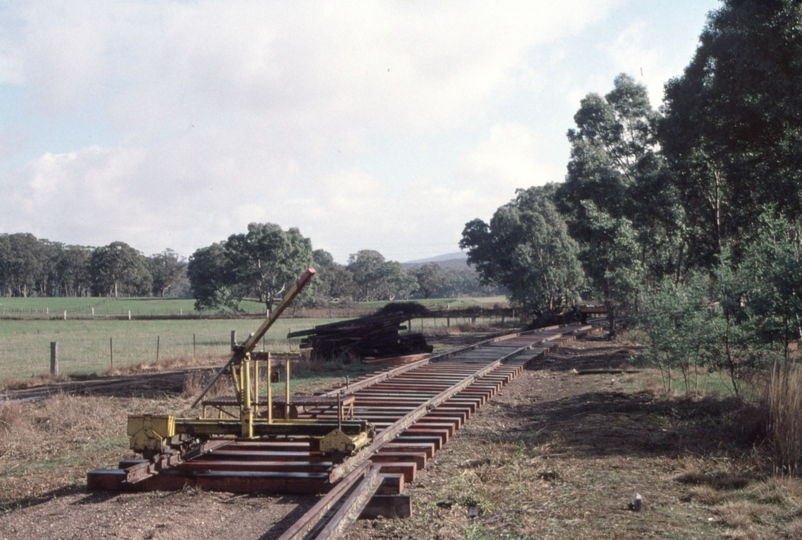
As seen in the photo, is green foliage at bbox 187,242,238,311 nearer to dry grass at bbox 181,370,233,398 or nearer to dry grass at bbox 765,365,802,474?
dry grass at bbox 181,370,233,398

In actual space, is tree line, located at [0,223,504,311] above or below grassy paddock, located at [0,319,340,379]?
above

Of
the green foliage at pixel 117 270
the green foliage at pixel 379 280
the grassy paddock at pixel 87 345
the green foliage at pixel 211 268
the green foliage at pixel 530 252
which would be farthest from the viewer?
the green foliage at pixel 379 280

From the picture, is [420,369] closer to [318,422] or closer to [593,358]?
[593,358]

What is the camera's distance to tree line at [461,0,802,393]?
10.7 meters

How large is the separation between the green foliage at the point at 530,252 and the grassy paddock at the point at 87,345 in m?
17.7

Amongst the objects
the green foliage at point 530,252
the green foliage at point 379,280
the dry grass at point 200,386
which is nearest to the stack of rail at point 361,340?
the dry grass at point 200,386

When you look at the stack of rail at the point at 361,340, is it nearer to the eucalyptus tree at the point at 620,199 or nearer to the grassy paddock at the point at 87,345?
the grassy paddock at the point at 87,345

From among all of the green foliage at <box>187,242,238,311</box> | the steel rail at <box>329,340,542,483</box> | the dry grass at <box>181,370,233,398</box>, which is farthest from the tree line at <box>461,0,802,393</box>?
the green foliage at <box>187,242,238,311</box>

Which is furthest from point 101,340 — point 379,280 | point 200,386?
point 379,280

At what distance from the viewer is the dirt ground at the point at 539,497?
529cm

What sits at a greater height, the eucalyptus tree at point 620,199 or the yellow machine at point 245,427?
the eucalyptus tree at point 620,199

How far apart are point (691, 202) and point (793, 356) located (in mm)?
16246

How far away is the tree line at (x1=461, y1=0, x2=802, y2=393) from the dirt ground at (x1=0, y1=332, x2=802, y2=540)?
172cm

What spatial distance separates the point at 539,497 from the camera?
6.23m
